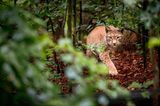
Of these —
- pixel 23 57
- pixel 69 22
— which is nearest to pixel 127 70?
pixel 69 22

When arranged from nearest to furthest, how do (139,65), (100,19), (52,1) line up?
(100,19)
(52,1)
(139,65)

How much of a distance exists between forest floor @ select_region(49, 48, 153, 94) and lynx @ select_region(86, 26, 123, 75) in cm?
15

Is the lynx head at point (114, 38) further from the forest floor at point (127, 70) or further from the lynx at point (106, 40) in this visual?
the forest floor at point (127, 70)

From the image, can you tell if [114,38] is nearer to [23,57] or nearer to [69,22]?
[69,22]

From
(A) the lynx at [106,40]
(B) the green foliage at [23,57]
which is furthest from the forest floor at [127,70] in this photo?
(B) the green foliage at [23,57]

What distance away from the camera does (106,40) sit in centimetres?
577

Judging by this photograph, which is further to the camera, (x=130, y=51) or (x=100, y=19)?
(x=130, y=51)

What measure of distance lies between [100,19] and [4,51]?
2.80 metres

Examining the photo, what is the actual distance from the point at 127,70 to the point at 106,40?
2.70 ft

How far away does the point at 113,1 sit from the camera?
169 inches

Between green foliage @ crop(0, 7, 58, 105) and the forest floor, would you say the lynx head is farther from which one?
green foliage @ crop(0, 7, 58, 105)

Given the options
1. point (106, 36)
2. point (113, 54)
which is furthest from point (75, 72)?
point (113, 54)

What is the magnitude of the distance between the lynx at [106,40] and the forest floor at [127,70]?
15cm

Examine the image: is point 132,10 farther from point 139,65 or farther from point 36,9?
point 139,65
